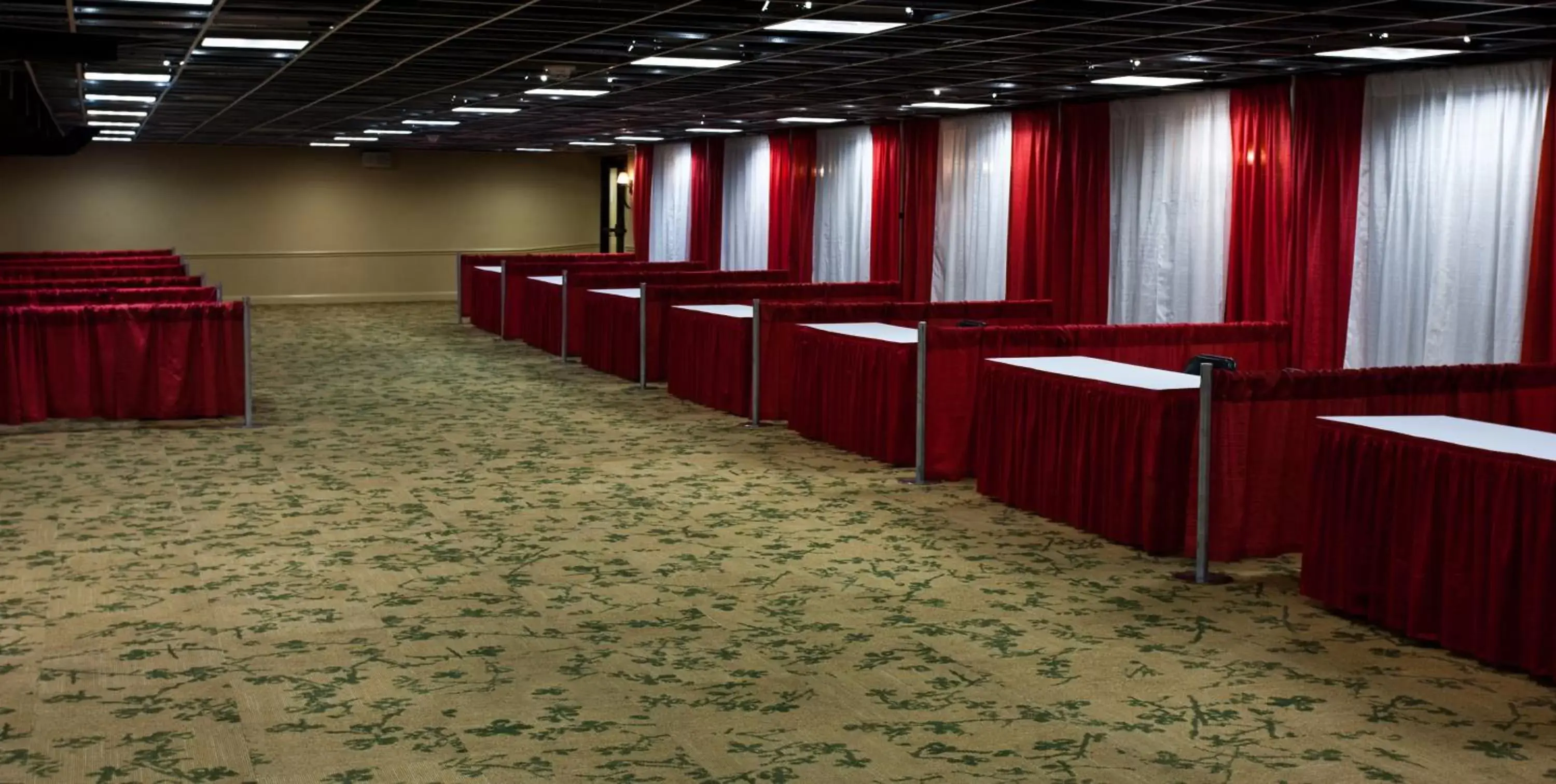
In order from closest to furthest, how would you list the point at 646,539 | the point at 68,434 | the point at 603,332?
1. the point at 646,539
2. the point at 68,434
3. the point at 603,332

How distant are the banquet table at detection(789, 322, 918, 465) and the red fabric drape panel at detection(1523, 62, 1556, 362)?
4061mm

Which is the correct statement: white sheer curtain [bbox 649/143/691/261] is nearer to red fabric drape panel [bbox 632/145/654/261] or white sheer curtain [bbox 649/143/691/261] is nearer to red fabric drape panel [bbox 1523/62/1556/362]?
red fabric drape panel [bbox 632/145/654/261]

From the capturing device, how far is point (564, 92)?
1434 centimetres

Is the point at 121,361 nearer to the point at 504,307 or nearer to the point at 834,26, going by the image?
the point at 834,26

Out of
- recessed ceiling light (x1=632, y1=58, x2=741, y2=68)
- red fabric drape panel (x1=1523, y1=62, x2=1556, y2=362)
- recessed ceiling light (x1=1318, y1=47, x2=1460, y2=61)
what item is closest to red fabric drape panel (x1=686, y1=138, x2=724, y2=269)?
recessed ceiling light (x1=632, y1=58, x2=741, y2=68)

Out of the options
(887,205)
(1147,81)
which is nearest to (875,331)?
(1147,81)

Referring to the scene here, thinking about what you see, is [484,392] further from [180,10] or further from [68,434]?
[180,10]

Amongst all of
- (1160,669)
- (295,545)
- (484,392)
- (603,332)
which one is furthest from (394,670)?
(603,332)

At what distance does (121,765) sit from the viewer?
4.44 meters

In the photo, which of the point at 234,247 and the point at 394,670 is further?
the point at 234,247

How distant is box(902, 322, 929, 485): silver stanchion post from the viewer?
29.9 feet

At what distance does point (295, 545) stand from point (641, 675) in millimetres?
2770

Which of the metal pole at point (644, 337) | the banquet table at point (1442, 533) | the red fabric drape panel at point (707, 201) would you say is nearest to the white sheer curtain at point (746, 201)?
the red fabric drape panel at point (707, 201)

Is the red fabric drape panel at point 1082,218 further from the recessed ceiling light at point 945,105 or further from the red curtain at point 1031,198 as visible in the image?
the recessed ceiling light at point 945,105
